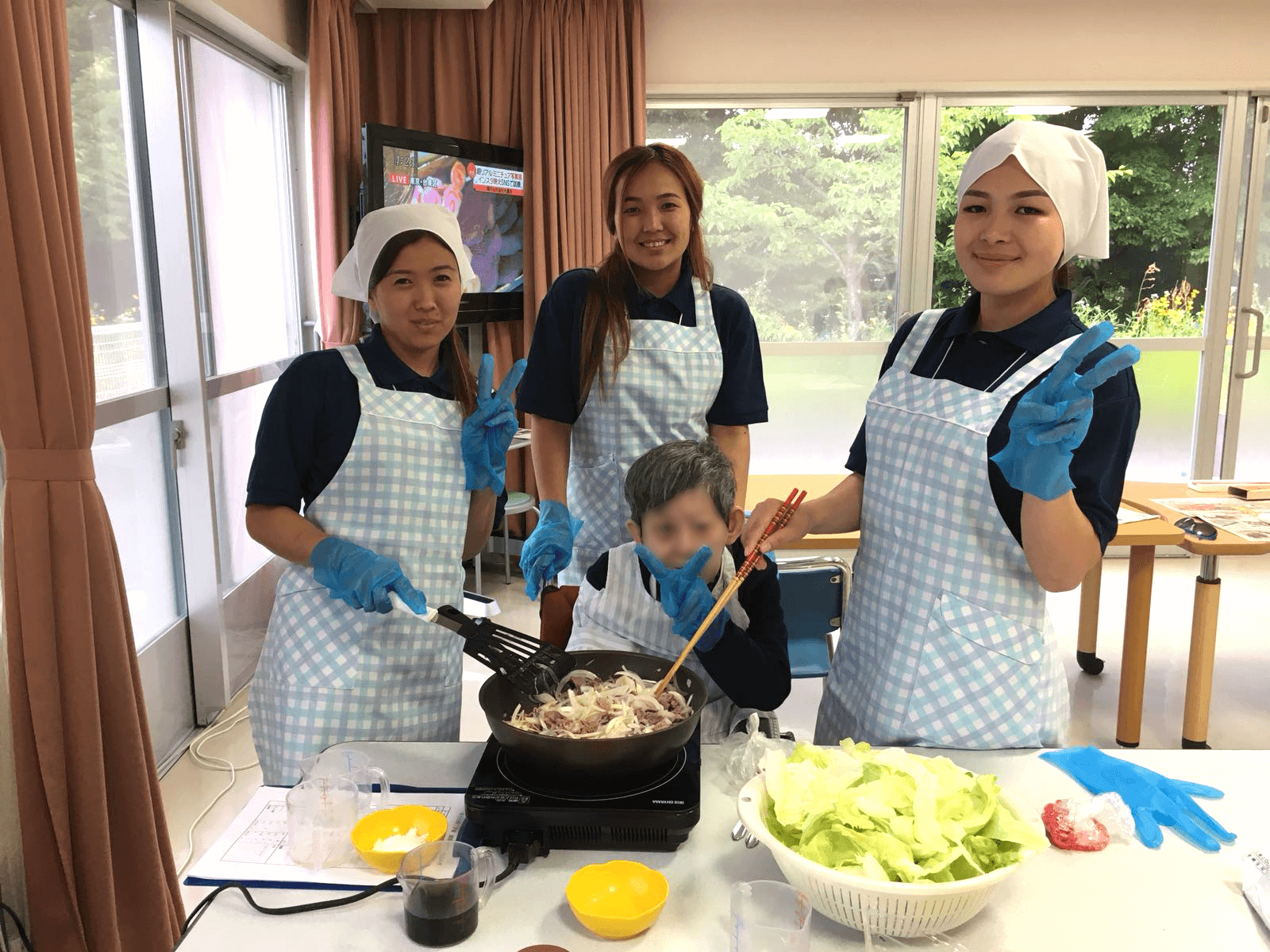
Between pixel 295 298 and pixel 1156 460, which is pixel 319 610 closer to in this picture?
pixel 295 298

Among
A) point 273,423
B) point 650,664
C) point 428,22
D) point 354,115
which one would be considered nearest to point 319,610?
point 273,423

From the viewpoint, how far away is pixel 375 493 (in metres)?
1.58

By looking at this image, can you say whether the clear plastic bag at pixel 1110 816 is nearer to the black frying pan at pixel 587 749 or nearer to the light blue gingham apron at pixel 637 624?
the black frying pan at pixel 587 749

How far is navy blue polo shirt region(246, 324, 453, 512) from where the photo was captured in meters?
1.54

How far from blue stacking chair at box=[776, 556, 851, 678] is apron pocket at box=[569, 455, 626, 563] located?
0.56 metres

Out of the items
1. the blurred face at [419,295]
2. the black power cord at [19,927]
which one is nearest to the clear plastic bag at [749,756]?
the blurred face at [419,295]

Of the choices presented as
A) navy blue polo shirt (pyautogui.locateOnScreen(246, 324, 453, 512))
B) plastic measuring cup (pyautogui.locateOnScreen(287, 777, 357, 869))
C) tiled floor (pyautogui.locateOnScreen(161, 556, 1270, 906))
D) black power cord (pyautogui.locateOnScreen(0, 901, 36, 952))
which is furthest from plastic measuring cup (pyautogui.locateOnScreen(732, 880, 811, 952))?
black power cord (pyautogui.locateOnScreen(0, 901, 36, 952))

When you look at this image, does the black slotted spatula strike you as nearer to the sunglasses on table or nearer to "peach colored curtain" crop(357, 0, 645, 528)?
the sunglasses on table

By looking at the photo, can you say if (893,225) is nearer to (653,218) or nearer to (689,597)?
(653,218)

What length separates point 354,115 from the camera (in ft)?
13.5

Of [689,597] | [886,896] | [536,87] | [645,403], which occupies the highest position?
[536,87]

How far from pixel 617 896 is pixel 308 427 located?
36.3 inches

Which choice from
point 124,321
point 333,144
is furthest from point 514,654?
point 333,144

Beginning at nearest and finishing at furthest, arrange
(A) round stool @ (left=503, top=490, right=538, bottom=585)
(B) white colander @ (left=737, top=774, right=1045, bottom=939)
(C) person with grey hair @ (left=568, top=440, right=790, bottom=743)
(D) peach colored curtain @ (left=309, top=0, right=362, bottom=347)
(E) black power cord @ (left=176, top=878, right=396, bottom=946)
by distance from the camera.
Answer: (B) white colander @ (left=737, top=774, right=1045, bottom=939) < (E) black power cord @ (left=176, top=878, right=396, bottom=946) < (C) person with grey hair @ (left=568, top=440, right=790, bottom=743) < (D) peach colored curtain @ (left=309, top=0, right=362, bottom=347) < (A) round stool @ (left=503, top=490, right=538, bottom=585)
